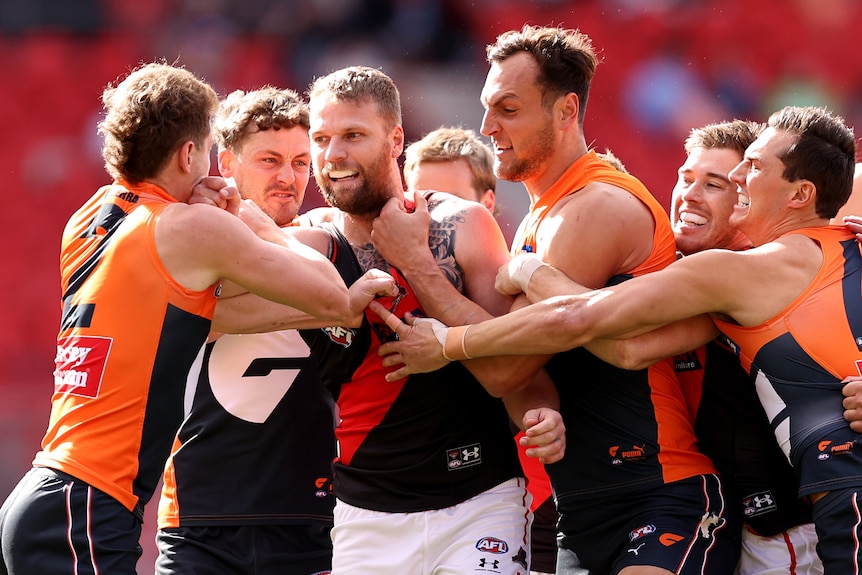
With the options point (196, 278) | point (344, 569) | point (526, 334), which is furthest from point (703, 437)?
point (196, 278)

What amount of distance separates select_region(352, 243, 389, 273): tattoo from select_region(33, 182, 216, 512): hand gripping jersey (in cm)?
117

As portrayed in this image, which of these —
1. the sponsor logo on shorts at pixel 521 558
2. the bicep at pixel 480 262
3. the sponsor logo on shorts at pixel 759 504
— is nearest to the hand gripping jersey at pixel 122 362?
the bicep at pixel 480 262

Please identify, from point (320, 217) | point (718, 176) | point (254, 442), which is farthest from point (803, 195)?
point (254, 442)

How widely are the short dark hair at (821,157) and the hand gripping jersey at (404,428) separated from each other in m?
1.83

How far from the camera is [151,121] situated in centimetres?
438

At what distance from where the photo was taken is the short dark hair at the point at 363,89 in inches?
209

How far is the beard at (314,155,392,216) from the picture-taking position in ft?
17.1

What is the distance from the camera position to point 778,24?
14.2m

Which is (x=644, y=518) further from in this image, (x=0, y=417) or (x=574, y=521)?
(x=0, y=417)

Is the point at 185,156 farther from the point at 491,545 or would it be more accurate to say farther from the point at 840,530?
the point at 840,530

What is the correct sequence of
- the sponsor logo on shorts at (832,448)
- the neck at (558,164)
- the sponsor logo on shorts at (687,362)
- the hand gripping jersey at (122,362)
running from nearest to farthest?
the hand gripping jersey at (122,362)
the sponsor logo on shorts at (832,448)
the sponsor logo on shorts at (687,362)
the neck at (558,164)

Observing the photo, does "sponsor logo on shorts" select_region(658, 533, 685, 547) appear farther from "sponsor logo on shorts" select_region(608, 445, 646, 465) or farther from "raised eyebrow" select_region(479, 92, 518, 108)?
"raised eyebrow" select_region(479, 92, 518, 108)

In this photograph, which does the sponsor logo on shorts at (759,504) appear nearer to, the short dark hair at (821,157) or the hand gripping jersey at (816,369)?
the hand gripping jersey at (816,369)

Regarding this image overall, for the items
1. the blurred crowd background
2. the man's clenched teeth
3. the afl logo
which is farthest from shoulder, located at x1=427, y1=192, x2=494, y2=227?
the blurred crowd background
